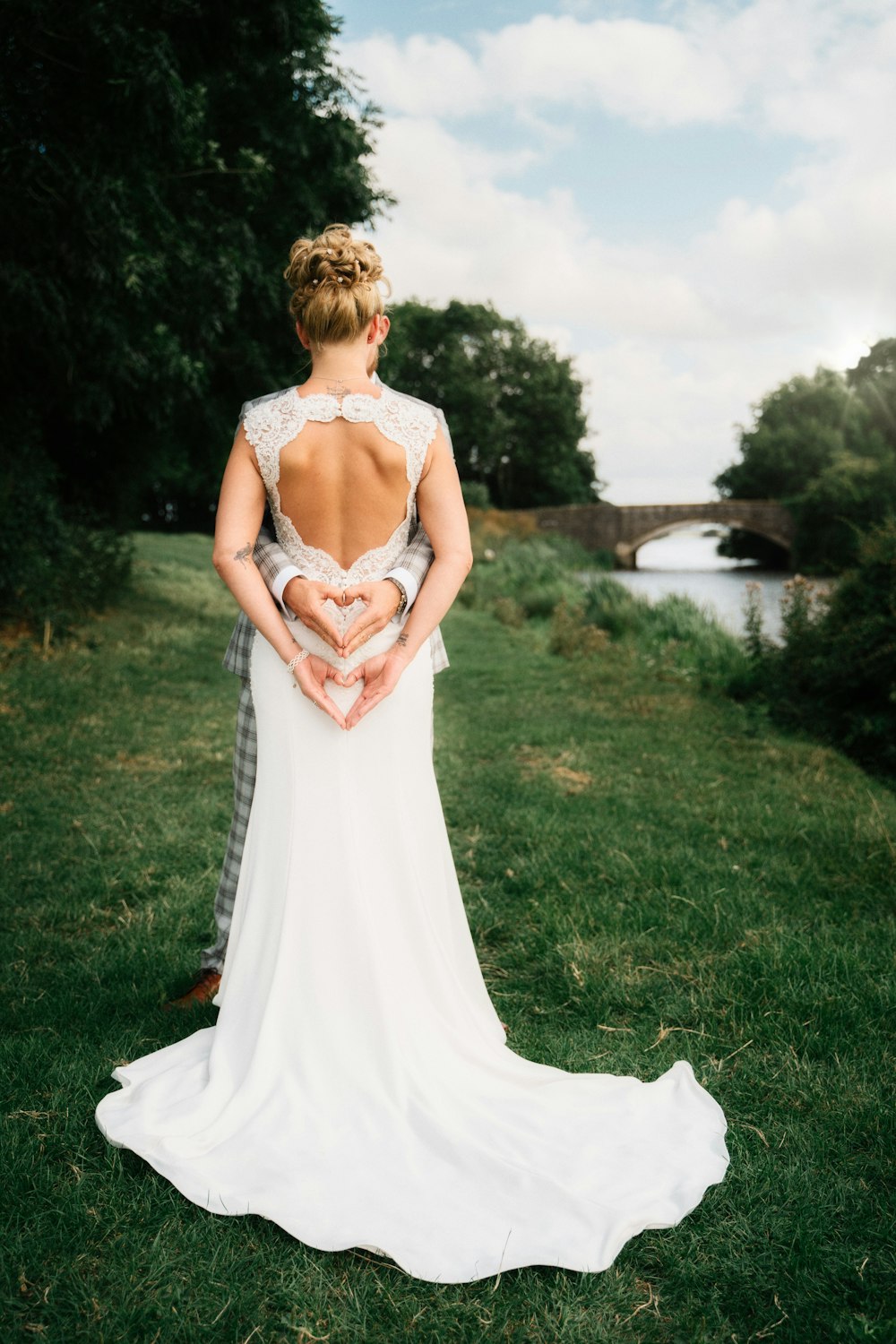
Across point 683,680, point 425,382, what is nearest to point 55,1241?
point 683,680

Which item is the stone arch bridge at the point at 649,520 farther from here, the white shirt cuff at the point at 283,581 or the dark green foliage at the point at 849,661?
the white shirt cuff at the point at 283,581

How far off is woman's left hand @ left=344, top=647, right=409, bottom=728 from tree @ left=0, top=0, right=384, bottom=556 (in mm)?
7890

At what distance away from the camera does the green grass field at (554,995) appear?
6.68 ft

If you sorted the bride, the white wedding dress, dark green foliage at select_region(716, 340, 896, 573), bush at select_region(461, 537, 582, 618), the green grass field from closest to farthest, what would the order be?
the green grass field, the white wedding dress, the bride, bush at select_region(461, 537, 582, 618), dark green foliage at select_region(716, 340, 896, 573)

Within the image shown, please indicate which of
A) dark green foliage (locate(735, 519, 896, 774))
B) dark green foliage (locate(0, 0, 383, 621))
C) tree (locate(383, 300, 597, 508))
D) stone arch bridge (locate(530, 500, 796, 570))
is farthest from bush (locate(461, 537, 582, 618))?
tree (locate(383, 300, 597, 508))

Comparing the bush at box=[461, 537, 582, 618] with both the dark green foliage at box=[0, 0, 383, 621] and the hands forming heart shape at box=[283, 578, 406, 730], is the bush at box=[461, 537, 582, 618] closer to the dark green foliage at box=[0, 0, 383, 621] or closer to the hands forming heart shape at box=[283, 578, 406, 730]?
the dark green foliage at box=[0, 0, 383, 621]

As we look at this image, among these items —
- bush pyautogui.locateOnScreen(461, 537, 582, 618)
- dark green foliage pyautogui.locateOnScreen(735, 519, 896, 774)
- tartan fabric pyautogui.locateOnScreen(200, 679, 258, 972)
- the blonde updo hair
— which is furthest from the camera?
bush pyautogui.locateOnScreen(461, 537, 582, 618)

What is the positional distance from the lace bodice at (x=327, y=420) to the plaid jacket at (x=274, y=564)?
0.03 meters

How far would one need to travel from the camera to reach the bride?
2373 mm

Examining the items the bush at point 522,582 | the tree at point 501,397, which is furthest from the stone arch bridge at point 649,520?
the bush at point 522,582

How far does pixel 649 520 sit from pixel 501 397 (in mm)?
16173

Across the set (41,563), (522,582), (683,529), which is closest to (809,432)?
(683,529)

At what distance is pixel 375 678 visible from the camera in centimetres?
265

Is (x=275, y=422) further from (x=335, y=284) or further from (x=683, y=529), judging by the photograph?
(x=683, y=529)
